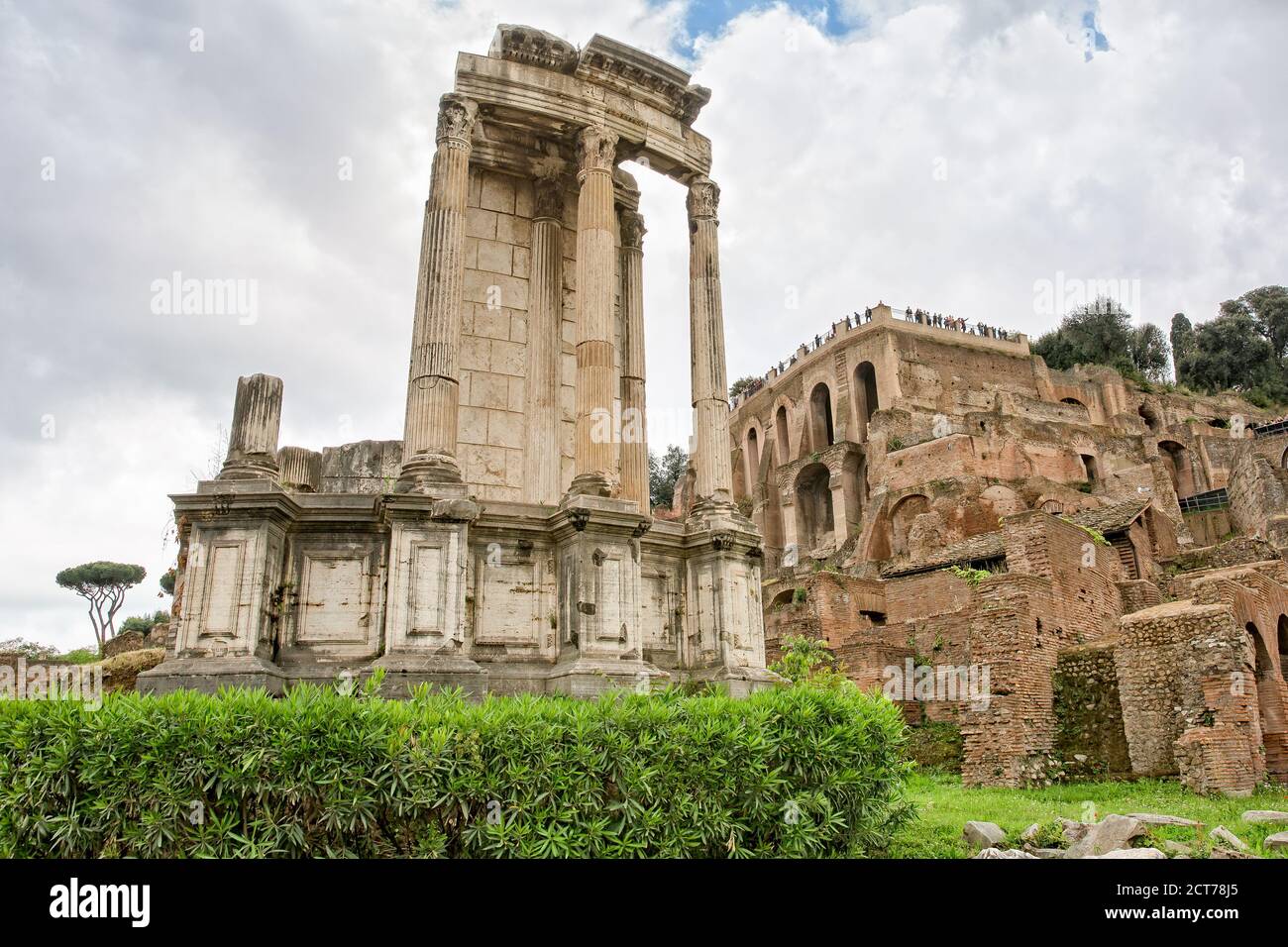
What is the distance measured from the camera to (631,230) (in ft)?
48.9

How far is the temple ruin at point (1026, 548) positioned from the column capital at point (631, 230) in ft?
33.5

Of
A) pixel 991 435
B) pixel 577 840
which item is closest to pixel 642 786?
pixel 577 840

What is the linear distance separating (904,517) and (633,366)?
36.9m

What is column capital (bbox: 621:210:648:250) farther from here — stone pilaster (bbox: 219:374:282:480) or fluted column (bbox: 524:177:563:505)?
stone pilaster (bbox: 219:374:282:480)

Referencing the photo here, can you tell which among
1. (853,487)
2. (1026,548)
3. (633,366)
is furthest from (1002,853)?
(853,487)

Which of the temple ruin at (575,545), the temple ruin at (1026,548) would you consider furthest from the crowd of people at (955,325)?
the temple ruin at (575,545)

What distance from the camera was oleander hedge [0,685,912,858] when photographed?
636 cm

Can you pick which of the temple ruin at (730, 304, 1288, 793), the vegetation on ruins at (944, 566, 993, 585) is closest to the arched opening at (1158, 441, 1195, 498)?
the temple ruin at (730, 304, 1288, 793)

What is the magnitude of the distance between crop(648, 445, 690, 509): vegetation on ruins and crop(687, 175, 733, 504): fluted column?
181ft

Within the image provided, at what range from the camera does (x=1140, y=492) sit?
52906 millimetres

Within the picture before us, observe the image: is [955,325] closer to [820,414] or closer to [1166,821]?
[820,414]
